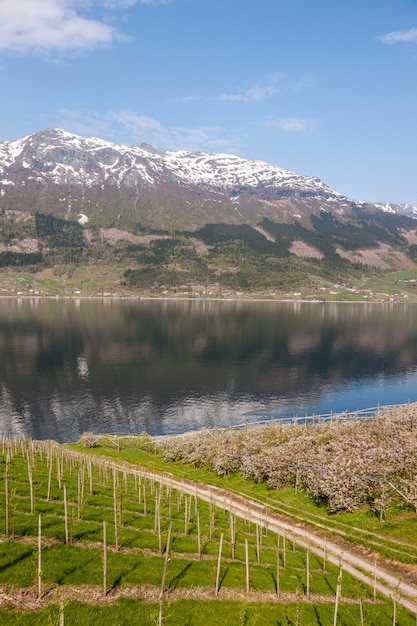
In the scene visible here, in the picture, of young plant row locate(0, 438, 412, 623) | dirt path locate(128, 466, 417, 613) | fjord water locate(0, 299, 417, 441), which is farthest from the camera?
fjord water locate(0, 299, 417, 441)

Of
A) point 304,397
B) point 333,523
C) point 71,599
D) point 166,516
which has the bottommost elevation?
point 304,397

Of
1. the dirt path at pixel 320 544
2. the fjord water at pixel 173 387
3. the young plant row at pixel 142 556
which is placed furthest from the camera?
the fjord water at pixel 173 387

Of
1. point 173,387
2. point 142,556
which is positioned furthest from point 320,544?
point 173,387

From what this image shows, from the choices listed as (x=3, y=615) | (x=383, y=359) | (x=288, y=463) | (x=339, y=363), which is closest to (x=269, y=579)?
(x=3, y=615)

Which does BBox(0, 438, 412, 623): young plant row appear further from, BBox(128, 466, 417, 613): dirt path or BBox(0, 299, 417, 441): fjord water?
BBox(0, 299, 417, 441): fjord water

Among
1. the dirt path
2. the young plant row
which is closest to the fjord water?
the dirt path

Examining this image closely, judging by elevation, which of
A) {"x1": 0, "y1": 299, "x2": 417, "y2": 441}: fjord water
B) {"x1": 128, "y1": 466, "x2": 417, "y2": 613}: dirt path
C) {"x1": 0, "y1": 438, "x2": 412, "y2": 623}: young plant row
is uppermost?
{"x1": 0, "y1": 438, "x2": 412, "y2": 623}: young plant row

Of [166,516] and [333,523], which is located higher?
[166,516]

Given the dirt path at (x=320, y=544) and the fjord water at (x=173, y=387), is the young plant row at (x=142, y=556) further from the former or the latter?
the fjord water at (x=173, y=387)

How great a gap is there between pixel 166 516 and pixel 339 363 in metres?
159

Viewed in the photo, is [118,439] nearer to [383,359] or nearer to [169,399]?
[169,399]

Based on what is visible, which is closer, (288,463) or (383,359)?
(288,463)

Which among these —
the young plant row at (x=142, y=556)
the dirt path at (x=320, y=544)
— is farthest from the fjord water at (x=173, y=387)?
the young plant row at (x=142, y=556)

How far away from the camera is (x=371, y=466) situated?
4622 cm
